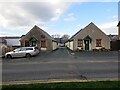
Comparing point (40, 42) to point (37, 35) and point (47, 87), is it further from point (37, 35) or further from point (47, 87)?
point (47, 87)

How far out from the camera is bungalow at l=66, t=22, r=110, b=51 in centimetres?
4872

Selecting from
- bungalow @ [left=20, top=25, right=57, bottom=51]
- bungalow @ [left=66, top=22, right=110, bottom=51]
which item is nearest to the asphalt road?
bungalow @ [left=66, top=22, right=110, bottom=51]

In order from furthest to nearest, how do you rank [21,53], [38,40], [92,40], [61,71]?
[38,40] → [92,40] → [21,53] → [61,71]

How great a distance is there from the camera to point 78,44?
161 feet

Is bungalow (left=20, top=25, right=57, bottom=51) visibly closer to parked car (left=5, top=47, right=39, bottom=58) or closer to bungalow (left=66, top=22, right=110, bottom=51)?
bungalow (left=66, top=22, right=110, bottom=51)

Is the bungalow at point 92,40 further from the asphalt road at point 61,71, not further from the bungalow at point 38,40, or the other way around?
the asphalt road at point 61,71

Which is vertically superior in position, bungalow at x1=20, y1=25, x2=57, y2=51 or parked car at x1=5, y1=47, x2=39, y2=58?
bungalow at x1=20, y1=25, x2=57, y2=51

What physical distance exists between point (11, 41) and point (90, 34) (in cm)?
2492

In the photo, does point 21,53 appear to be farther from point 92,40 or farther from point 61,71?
point 92,40

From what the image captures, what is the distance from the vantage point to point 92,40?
48750mm

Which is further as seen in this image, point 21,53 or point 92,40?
point 92,40

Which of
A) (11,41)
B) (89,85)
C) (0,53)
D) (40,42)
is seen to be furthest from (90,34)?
(89,85)

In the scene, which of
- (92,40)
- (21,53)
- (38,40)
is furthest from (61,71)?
(38,40)

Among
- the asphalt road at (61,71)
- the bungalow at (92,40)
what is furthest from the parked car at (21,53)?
the bungalow at (92,40)
